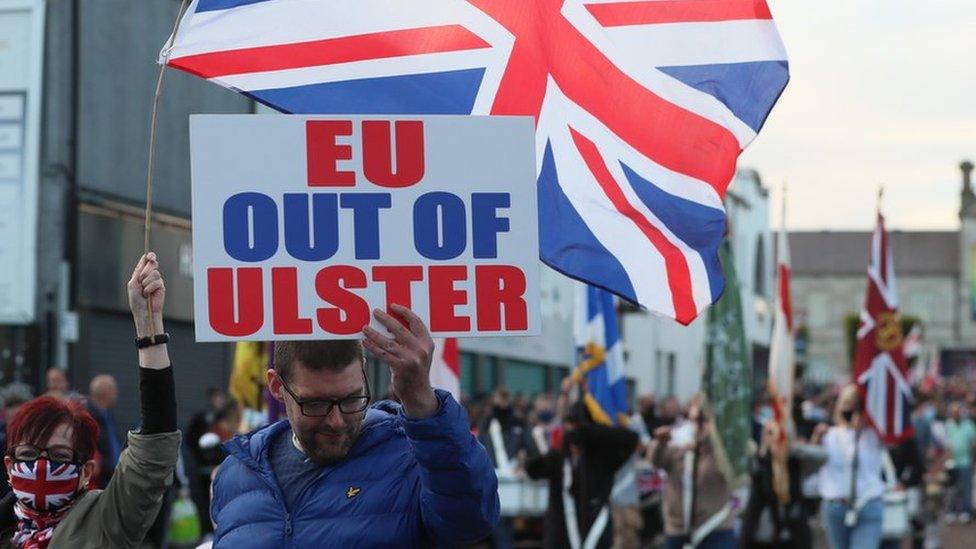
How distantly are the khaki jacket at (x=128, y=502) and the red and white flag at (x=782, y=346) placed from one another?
11.1 m

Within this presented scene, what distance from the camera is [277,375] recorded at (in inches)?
164

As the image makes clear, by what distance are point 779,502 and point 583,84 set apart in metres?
8.83

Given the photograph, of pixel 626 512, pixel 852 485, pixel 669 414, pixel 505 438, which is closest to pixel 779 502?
pixel 852 485

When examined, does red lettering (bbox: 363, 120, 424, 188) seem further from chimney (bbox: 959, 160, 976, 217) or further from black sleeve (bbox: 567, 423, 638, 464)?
chimney (bbox: 959, 160, 976, 217)

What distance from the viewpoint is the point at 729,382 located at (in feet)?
49.0

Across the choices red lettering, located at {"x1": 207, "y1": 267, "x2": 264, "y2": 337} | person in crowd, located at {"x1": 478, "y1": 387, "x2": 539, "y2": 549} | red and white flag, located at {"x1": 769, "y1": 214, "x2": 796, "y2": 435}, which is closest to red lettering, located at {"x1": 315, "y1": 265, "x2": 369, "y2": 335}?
red lettering, located at {"x1": 207, "y1": 267, "x2": 264, "y2": 337}

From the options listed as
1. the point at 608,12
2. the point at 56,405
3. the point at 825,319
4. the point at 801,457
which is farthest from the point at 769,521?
the point at 825,319

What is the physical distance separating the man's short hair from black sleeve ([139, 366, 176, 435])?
0.46 m

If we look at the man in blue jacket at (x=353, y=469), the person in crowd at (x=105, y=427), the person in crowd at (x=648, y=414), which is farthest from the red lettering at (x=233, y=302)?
the person in crowd at (x=648, y=414)

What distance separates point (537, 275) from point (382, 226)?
364 mm

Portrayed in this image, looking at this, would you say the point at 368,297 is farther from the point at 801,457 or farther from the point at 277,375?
the point at 801,457

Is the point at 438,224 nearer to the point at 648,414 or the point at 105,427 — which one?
the point at 105,427

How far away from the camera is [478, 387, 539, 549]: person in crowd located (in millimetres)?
17297

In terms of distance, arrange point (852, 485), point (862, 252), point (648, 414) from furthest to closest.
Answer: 1. point (862, 252)
2. point (648, 414)
3. point (852, 485)
